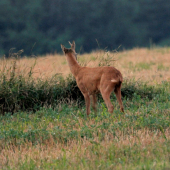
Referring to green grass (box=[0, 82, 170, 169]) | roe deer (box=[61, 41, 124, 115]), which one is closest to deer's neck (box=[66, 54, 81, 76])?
roe deer (box=[61, 41, 124, 115])

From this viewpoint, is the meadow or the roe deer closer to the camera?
the meadow

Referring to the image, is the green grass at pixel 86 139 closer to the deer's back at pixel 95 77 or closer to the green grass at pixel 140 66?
the deer's back at pixel 95 77

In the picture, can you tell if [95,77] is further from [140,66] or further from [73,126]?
[140,66]

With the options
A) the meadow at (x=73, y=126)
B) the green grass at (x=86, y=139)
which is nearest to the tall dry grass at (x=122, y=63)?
the meadow at (x=73, y=126)

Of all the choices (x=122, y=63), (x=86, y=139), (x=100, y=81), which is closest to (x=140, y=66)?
(x=122, y=63)

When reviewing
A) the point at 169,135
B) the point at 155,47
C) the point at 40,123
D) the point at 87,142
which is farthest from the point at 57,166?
the point at 155,47

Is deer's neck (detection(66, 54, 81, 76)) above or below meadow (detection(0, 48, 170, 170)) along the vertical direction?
above

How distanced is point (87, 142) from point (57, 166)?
1312mm

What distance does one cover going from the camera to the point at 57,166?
226 inches

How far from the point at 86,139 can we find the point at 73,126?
36.7 inches

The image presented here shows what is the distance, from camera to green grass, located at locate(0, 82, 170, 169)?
587cm

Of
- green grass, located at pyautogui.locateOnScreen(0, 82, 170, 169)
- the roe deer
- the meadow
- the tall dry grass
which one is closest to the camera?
green grass, located at pyautogui.locateOnScreen(0, 82, 170, 169)

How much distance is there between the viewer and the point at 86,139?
7.32 meters

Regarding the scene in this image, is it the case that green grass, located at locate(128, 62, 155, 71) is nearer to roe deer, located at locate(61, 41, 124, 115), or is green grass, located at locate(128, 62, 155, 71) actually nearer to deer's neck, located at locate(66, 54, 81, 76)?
deer's neck, located at locate(66, 54, 81, 76)
